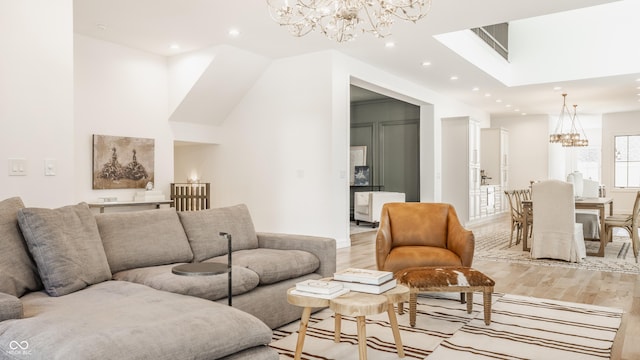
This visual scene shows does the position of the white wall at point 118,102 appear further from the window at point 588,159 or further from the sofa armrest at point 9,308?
the window at point 588,159

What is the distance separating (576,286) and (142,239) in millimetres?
3938

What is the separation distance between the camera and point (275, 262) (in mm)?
3244

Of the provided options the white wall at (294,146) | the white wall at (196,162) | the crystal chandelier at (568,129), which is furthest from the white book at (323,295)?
the crystal chandelier at (568,129)

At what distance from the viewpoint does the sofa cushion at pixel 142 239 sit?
292 cm

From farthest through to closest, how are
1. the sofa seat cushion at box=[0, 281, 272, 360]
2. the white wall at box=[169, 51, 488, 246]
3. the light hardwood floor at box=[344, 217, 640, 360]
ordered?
the white wall at box=[169, 51, 488, 246], the light hardwood floor at box=[344, 217, 640, 360], the sofa seat cushion at box=[0, 281, 272, 360]

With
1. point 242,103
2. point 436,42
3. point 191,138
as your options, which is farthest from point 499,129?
point 191,138

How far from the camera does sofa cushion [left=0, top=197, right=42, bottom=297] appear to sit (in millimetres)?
2283

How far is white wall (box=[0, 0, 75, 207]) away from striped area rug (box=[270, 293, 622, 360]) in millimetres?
2060

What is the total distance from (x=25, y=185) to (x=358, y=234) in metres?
6.12

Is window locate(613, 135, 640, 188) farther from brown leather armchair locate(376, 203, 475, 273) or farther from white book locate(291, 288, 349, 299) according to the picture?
white book locate(291, 288, 349, 299)

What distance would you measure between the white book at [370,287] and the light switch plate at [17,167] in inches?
96.8

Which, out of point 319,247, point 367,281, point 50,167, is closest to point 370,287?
point 367,281

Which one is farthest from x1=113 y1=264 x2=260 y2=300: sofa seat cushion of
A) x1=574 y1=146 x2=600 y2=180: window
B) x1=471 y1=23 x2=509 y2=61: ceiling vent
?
x1=574 y1=146 x2=600 y2=180: window

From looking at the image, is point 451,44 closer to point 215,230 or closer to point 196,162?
point 196,162
